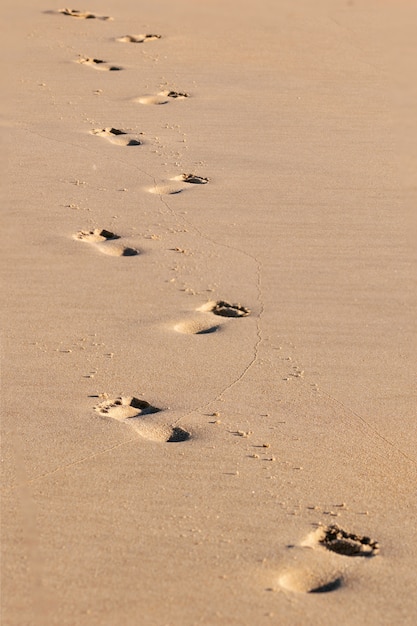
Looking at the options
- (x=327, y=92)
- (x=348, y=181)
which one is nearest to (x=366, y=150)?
(x=348, y=181)

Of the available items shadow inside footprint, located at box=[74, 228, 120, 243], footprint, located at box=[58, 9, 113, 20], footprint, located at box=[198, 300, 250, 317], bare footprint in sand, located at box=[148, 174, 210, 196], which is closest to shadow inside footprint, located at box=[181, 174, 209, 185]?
bare footprint in sand, located at box=[148, 174, 210, 196]

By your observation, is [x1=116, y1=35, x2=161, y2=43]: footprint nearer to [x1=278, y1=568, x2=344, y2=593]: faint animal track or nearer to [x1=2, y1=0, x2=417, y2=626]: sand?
[x1=2, y1=0, x2=417, y2=626]: sand

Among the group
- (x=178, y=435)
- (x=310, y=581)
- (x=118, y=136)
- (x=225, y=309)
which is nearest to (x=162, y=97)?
(x=118, y=136)

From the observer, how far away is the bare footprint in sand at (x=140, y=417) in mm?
3219

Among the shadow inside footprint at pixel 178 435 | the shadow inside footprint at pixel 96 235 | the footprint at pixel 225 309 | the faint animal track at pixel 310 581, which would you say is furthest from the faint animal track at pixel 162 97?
the faint animal track at pixel 310 581

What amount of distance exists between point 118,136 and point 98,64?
1.77m

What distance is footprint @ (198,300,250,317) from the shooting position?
409 centimetres

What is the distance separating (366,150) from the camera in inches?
238

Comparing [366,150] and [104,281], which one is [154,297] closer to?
[104,281]

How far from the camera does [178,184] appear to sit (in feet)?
17.6

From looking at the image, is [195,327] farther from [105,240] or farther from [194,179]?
[194,179]

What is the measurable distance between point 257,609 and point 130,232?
8.40 ft

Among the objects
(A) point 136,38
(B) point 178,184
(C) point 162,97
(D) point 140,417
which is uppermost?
(A) point 136,38

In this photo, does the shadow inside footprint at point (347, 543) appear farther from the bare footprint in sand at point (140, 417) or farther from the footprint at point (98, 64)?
the footprint at point (98, 64)
